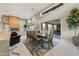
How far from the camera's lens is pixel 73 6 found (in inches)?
93.7

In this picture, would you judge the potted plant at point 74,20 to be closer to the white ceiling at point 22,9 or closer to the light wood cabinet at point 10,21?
the white ceiling at point 22,9

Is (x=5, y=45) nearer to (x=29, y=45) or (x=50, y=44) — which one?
(x=29, y=45)

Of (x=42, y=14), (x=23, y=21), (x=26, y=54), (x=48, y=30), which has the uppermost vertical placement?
(x=42, y=14)

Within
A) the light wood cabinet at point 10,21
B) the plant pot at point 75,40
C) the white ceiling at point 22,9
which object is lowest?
the plant pot at point 75,40

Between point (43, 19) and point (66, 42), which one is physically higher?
point (43, 19)

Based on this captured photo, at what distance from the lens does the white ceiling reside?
2.41 m

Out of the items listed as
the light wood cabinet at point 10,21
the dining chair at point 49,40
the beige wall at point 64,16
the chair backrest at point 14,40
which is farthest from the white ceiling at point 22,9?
the dining chair at point 49,40

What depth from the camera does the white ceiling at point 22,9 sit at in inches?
94.8

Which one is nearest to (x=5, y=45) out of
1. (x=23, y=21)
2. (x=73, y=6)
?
(x=23, y=21)

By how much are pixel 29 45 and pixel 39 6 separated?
95 centimetres

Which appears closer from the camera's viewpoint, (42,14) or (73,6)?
(73,6)

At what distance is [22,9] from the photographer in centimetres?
248

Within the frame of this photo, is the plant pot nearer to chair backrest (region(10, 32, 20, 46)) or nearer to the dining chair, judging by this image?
the dining chair

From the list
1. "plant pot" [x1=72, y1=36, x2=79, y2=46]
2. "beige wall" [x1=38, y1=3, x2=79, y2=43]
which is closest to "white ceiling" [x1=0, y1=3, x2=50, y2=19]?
"beige wall" [x1=38, y1=3, x2=79, y2=43]
